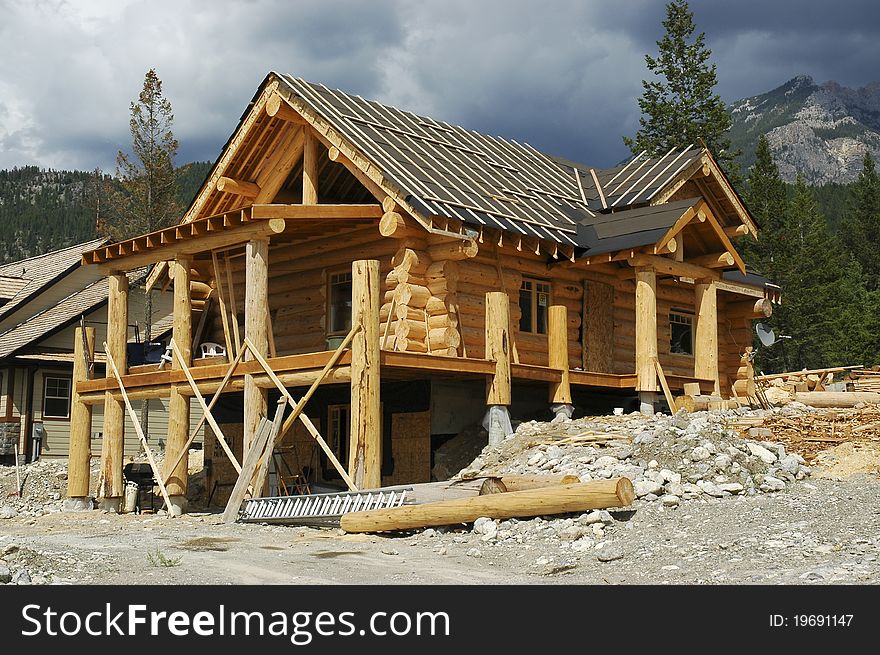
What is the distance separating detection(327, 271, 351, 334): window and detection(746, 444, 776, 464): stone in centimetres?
1028

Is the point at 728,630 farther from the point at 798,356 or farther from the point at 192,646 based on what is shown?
the point at 798,356

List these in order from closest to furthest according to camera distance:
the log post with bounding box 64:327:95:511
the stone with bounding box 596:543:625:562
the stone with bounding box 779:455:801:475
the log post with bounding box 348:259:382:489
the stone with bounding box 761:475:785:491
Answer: the stone with bounding box 596:543:625:562 < the stone with bounding box 761:475:785:491 < the stone with bounding box 779:455:801:475 < the log post with bounding box 348:259:382:489 < the log post with bounding box 64:327:95:511

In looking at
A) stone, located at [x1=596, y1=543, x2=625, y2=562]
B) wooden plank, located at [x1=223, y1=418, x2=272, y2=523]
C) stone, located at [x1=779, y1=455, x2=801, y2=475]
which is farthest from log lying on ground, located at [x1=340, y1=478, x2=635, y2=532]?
stone, located at [x1=779, y1=455, x2=801, y2=475]

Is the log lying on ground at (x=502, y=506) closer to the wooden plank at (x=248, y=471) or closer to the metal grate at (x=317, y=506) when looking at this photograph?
the metal grate at (x=317, y=506)

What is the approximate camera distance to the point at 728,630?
27.2 ft

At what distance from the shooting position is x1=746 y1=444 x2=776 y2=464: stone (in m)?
17.4

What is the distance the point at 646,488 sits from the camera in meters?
15.7

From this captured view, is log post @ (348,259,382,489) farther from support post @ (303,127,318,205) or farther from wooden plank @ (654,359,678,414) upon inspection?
wooden plank @ (654,359,678,414)

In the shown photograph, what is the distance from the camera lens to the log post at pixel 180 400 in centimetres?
2266

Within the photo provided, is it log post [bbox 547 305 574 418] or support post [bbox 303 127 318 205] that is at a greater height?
support post [bbox 303 127 318 205]

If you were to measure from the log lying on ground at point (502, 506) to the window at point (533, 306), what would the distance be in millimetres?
9477

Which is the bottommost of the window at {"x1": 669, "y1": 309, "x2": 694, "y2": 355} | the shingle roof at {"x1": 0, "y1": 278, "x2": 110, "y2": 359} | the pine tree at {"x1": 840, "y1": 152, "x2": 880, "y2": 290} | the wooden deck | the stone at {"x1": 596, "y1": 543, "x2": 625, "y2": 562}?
the stone at {"x1": 596, "y1": 543, "x2": 625, "y2": 562}

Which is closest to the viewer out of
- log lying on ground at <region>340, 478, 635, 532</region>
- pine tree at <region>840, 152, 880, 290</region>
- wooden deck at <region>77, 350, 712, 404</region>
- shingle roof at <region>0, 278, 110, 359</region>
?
log lying on ground at <region>340, 478, 635, 532</region>

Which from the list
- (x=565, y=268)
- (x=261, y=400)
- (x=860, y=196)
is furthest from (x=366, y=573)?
(x=860, y=196)
